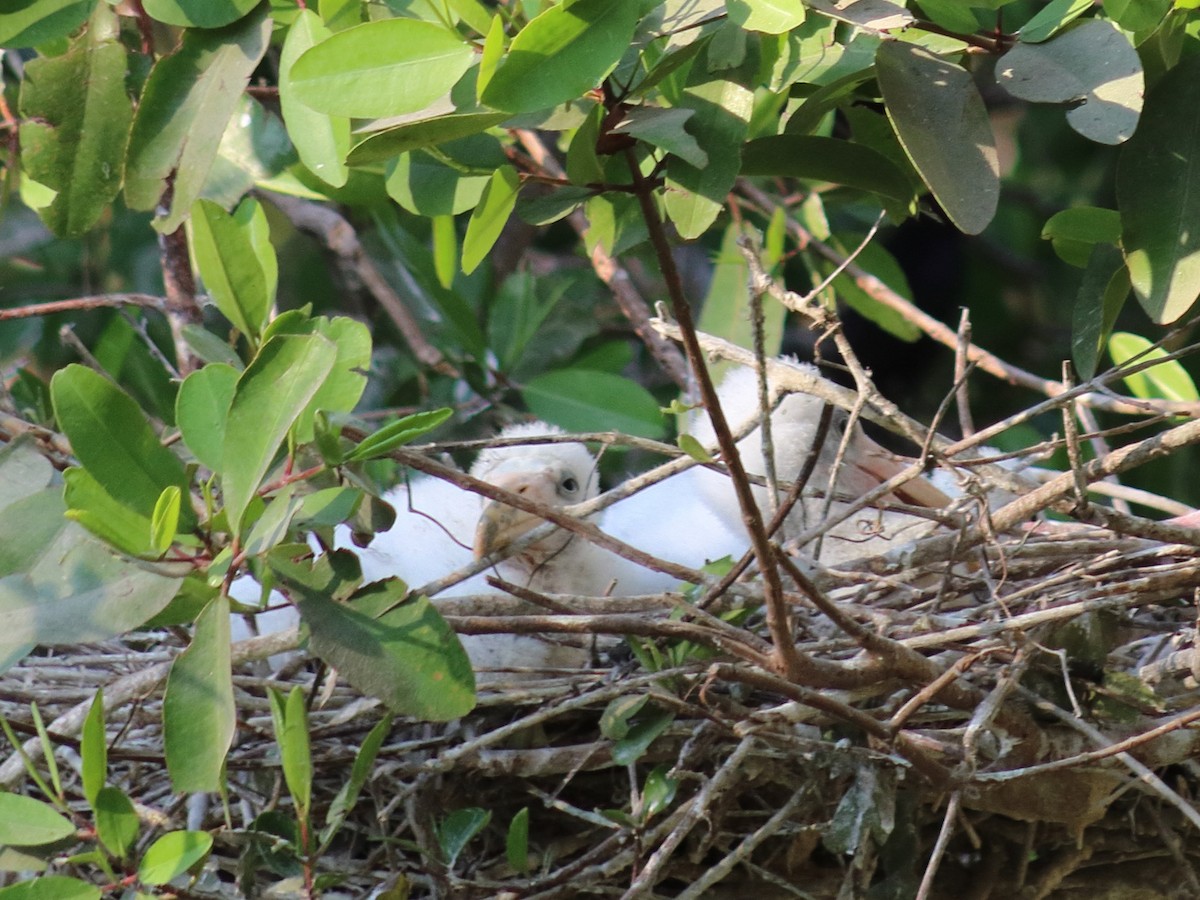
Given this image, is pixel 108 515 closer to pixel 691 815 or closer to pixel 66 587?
pixel 66 587

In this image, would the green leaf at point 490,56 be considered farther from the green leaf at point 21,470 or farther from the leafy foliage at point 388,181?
the green leaf at point 21,470

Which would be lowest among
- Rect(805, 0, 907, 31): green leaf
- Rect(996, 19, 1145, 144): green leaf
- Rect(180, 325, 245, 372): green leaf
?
Rect(180, 325, 245, 372): green leaf

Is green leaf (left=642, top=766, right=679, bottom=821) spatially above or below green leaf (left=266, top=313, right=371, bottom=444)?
below

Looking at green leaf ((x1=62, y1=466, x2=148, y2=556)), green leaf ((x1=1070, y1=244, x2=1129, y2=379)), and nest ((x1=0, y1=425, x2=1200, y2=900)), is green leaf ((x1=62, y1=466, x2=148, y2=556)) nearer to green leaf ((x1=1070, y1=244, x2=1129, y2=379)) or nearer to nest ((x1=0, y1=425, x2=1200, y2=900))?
nest ((x1=0, y1=425, x2=1200, y2=900))

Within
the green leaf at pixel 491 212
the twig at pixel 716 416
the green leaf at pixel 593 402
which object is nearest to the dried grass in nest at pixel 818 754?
the twig at pixel 716 416

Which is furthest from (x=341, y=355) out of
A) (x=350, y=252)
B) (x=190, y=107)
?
(x=350, y=252)

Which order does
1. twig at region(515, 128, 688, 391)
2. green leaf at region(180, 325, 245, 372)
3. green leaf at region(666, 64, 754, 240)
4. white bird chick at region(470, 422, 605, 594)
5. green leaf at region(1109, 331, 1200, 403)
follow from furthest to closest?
twig at region(515, 128, 688, 391) → green leaf at region(1109, 331, 1200, 403) → white bird chick at region(470, 422, 605, 594) → green leaf at region(180, 325, 245, 372) → green leaf at region(666, 64, 754, 240)

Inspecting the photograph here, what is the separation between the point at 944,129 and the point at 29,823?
2.80 ft

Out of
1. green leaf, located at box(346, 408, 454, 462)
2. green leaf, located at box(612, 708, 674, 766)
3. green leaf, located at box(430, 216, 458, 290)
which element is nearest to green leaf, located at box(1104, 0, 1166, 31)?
green leaf, located at box(346, 408, 454, 462)

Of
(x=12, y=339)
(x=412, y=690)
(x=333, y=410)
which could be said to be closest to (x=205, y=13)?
(x=333, y=410)

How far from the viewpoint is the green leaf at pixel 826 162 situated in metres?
1.03

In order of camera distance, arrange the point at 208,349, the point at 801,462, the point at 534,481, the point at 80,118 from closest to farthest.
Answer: the point at 208,349
the point at 80,118
the point at 534,481
the point at 801,462

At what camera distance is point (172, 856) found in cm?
100

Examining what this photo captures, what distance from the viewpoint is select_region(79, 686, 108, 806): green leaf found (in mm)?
995
